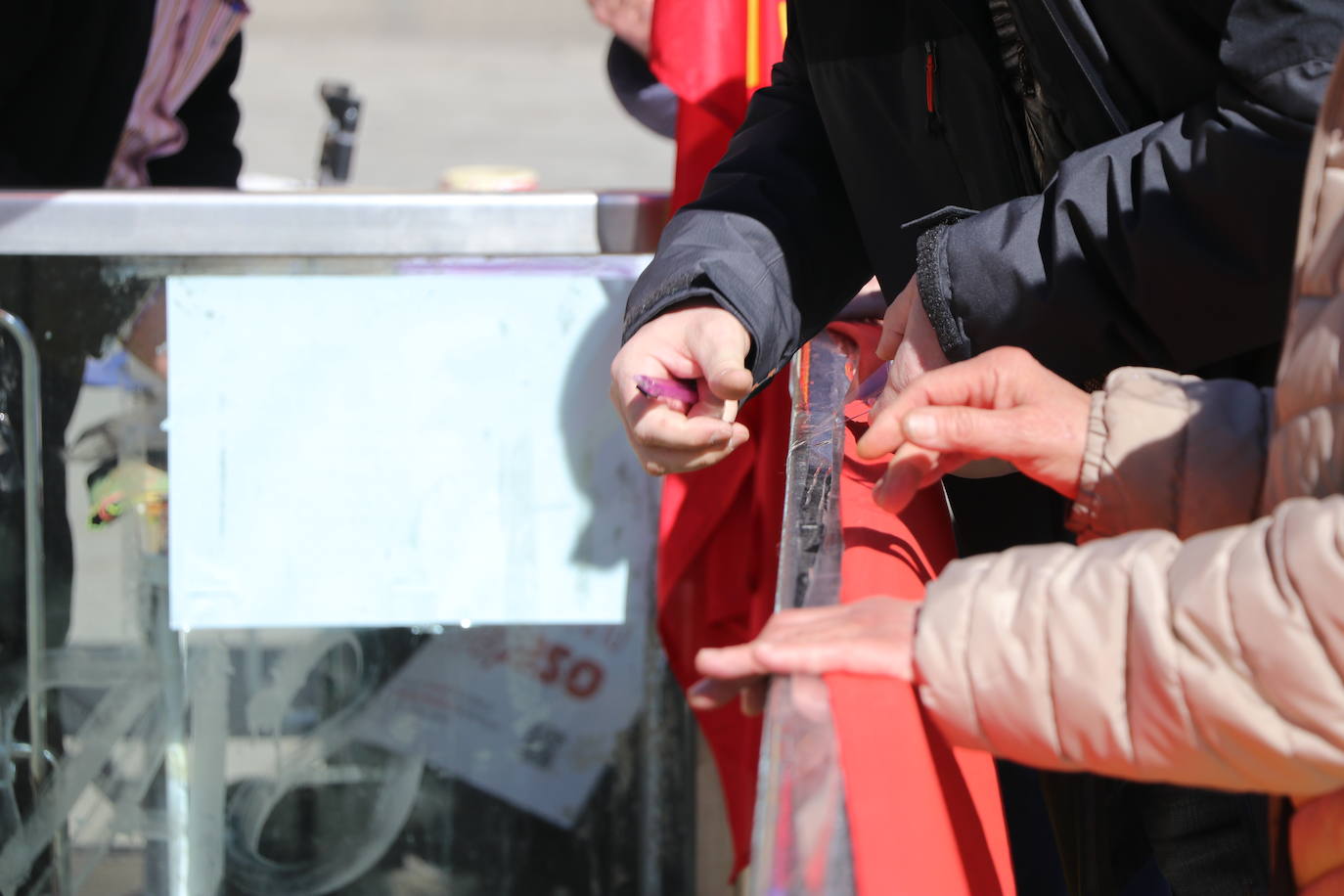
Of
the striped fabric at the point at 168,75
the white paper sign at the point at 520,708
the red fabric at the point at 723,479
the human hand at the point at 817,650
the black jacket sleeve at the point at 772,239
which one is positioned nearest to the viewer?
the human hand at the point at 817,650

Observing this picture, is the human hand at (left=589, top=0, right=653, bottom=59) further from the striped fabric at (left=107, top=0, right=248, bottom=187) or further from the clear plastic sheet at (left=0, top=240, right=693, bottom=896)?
the striped fabric at (left=107, top=0, right=248, bottom=187)

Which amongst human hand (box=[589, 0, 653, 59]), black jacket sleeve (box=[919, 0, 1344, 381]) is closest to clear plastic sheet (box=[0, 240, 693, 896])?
human hand (box=[589, 0, 653, 59])

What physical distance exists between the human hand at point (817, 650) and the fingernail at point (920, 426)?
0.15 m

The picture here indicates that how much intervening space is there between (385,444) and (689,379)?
0.87 m

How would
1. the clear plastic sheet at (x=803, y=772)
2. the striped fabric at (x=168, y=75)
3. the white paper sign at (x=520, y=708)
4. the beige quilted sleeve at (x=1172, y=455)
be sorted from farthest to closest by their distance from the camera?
the striped fabric at (x=168, y=75)
the white paper sign at (x=520, y=708)
the beige quilted sleeve at (x=1172, y=455)
the clear plastic sheet at (x=803, y=772)

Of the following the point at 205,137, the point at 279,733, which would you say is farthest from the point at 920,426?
the point at 205,137

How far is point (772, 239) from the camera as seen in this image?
59.7 inches

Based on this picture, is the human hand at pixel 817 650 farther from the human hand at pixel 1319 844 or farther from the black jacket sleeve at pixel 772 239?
the black jacket sleeve at pixel 772 239

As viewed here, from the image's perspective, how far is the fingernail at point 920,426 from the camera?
3.15 feet

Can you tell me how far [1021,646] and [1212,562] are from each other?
11 centimetres

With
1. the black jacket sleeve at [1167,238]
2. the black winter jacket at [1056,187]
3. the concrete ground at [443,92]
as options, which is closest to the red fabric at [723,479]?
the black winter jacket at [1056,187]

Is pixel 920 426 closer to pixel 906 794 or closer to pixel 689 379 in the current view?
pixel 906 794

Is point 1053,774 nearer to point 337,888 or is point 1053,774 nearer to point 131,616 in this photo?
point 337,888

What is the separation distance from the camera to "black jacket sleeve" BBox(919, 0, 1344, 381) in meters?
1.04
